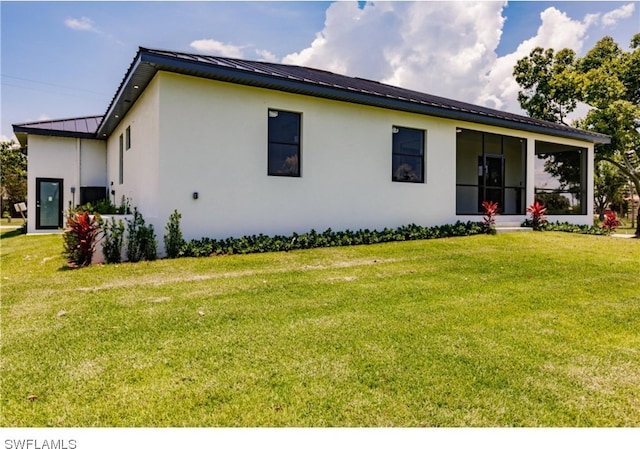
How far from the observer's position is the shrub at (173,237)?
24.7 feet

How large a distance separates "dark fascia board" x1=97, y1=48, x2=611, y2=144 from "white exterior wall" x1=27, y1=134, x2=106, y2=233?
2240 mm

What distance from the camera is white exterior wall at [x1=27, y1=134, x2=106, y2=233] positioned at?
45.6 feet

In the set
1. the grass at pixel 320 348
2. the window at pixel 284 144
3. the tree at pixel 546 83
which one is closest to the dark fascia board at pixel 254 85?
the window at pixel 284 144

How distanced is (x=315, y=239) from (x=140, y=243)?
3.64 m

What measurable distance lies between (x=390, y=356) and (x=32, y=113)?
19.7m

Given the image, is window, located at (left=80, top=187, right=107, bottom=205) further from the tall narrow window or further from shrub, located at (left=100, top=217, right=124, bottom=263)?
shrub, located at (left=100, top=217, right=124, bottom=263)

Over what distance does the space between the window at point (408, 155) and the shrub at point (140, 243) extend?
6332 millimetres

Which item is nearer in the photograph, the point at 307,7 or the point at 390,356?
the point at 390,356

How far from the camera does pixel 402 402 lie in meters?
2.33

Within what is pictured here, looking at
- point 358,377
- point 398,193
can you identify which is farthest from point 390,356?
point 398,193

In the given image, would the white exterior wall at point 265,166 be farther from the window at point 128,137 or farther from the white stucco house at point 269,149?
the window at point 128,137

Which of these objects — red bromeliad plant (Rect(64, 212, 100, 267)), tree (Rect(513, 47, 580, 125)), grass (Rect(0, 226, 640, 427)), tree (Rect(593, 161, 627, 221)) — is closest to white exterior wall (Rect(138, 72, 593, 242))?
red bromeliad plant (Rect(64, 212, 100, 267))

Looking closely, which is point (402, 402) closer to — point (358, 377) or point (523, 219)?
point (358, 377)

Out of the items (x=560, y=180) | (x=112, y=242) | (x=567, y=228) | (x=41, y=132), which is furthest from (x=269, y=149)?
(x=560, y=180)
